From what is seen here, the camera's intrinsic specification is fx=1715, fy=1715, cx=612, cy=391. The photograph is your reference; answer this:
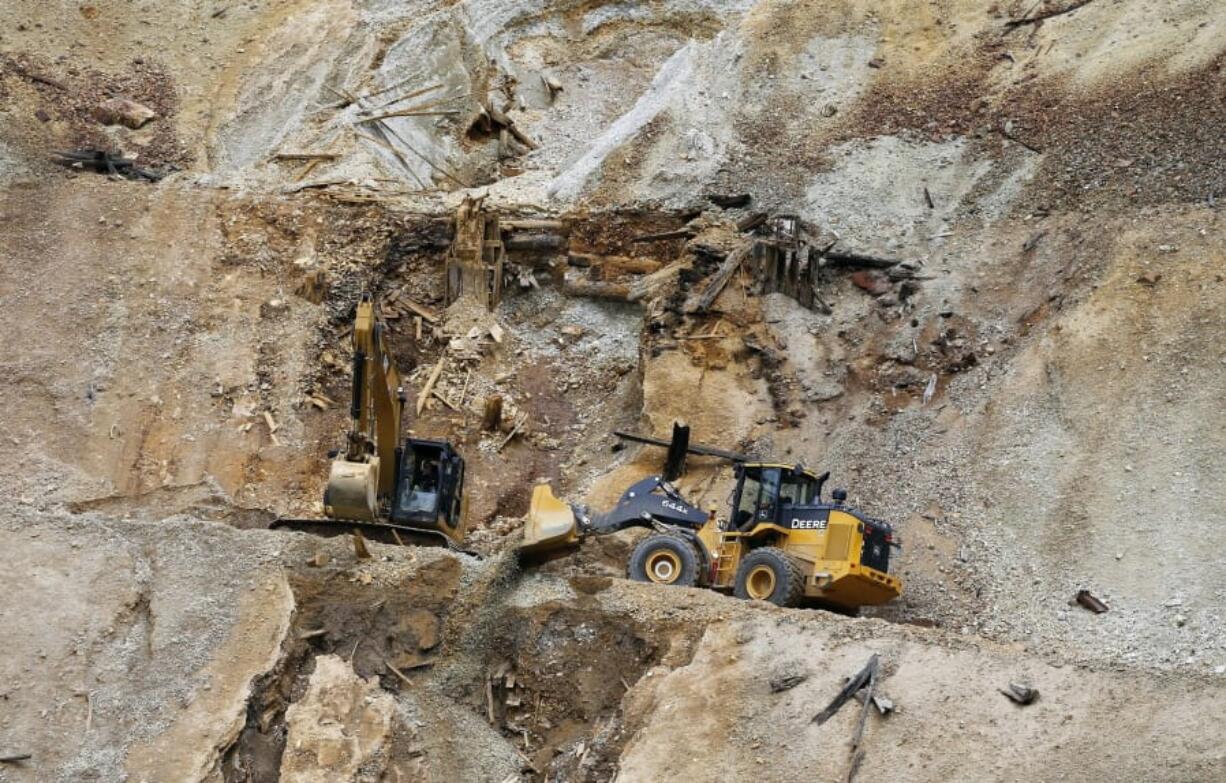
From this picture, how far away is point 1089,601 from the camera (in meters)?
21.0

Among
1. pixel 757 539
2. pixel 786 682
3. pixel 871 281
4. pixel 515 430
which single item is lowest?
pixel 786 682

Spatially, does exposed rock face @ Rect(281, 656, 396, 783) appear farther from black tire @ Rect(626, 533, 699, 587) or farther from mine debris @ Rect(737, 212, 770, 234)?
mine debris @ Rect(737, 212, 770, 234)

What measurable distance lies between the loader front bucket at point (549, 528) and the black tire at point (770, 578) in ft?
7.42

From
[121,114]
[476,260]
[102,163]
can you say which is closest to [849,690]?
[476,260]

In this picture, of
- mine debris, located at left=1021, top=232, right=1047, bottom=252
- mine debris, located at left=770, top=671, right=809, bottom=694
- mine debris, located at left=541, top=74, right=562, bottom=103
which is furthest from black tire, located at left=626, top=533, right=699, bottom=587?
mine debris, located at left=541, top=74, right=562, bottom=103

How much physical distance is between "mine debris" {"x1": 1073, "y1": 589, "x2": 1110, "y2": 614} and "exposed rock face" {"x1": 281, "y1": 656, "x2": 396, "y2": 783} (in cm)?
846

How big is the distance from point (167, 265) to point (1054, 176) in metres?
15.3

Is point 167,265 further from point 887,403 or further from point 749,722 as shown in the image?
point 749,722

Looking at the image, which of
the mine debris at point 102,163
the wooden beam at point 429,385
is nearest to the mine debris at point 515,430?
the wooden beam at point 429,385

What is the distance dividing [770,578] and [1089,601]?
390 cm

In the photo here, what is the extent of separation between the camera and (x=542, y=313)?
3088 cm

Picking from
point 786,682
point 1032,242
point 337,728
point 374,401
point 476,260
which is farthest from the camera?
point 476,260

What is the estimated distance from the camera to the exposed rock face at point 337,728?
18438 mm

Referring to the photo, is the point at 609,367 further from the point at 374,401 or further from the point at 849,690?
the point at 849,690
